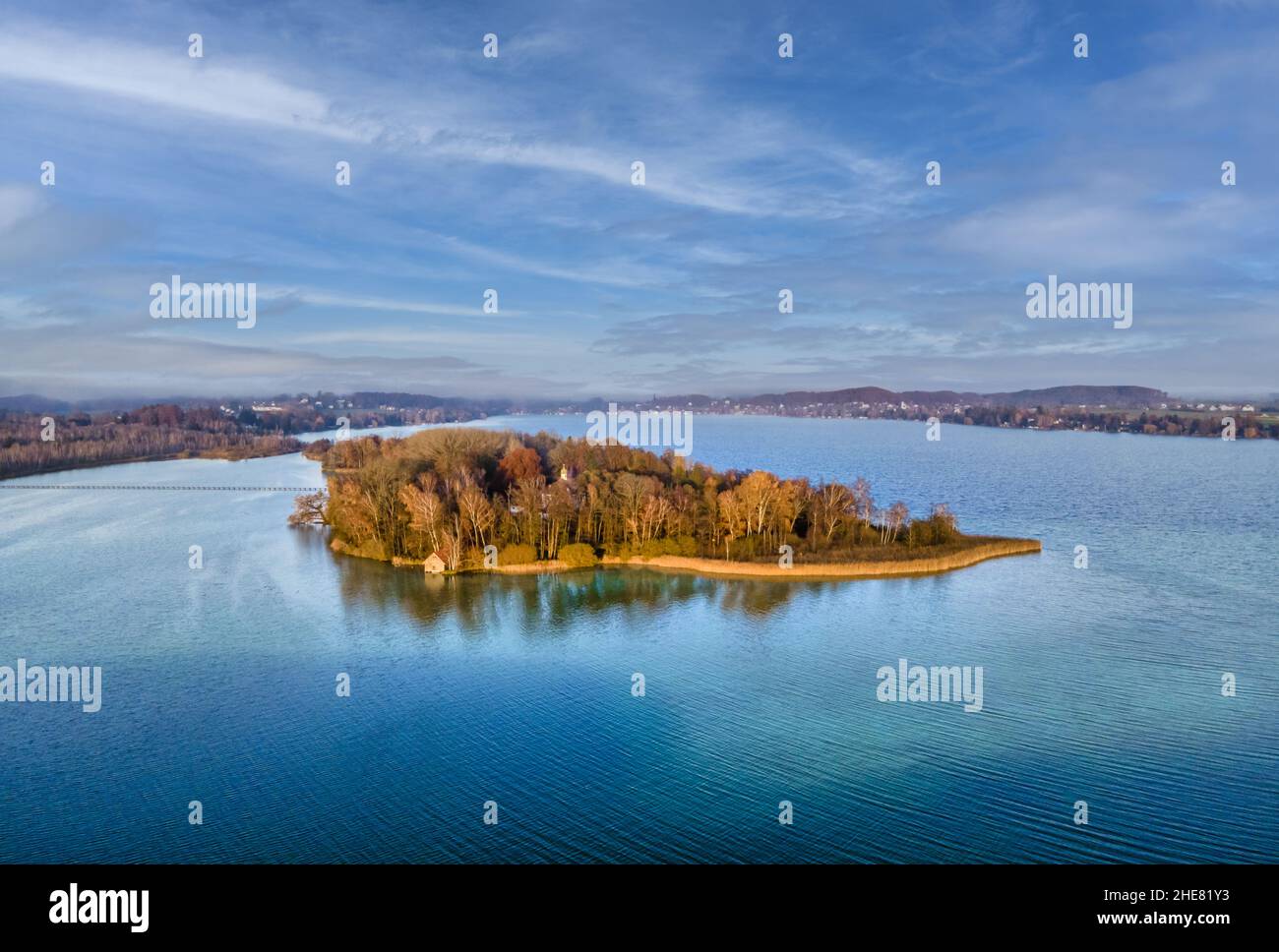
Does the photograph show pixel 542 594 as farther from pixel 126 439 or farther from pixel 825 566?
pixel 126 439

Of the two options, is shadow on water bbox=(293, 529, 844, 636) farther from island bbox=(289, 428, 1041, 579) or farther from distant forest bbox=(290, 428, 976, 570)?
distant forest bbox=(290, 428, 976, 570)

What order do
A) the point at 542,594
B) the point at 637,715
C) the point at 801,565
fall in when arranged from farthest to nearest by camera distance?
1. the point at 801,565
2. the point at 542,594
3. the point at 637,715

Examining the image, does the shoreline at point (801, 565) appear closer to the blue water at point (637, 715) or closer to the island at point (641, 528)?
the island at point (641, 528)

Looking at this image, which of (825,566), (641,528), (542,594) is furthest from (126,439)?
(825,566)

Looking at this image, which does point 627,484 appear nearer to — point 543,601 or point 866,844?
point 543,601
